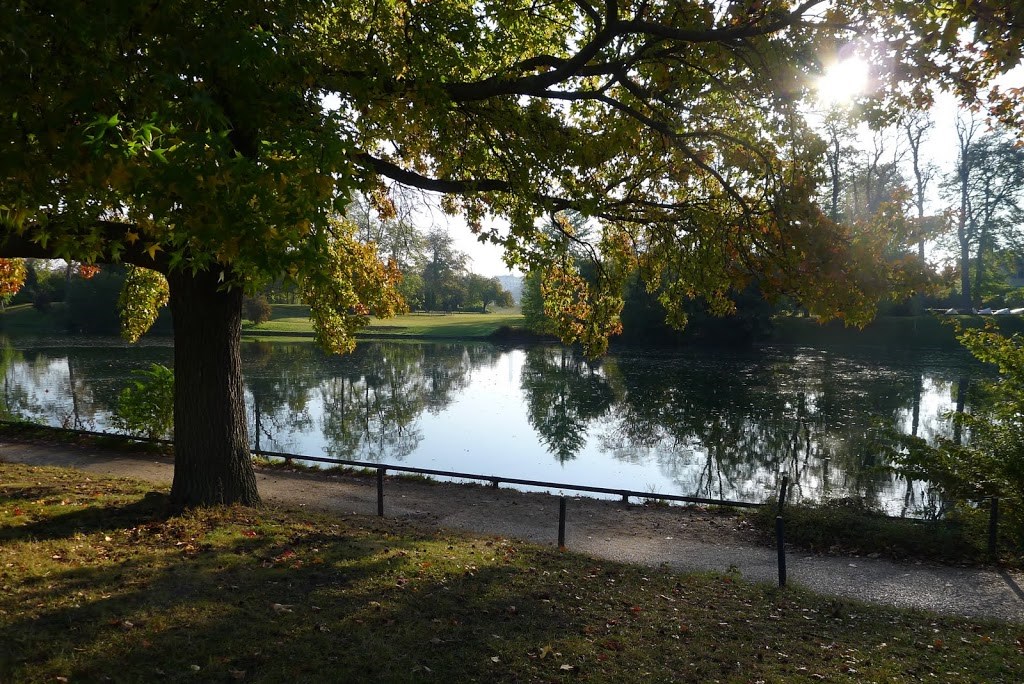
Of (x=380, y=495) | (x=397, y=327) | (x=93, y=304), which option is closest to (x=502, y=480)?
(x=380, y=495)

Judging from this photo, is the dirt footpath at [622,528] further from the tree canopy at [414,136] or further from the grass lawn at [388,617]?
the tree canopy at [414,136]

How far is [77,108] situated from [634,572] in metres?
7.18

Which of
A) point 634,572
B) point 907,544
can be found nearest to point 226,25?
point 634,572

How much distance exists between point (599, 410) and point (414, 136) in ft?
55.7

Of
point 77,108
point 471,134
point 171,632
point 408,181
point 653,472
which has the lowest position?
point 653,472

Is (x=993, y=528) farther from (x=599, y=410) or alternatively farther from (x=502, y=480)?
(x=599, y=410)

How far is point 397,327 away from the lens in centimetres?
6562

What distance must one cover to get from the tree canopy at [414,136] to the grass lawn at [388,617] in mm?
1895

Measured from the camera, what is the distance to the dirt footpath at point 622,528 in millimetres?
8516

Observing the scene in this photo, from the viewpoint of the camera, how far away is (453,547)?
8.66 m

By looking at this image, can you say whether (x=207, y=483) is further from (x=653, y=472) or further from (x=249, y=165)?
(x=653, y=472)

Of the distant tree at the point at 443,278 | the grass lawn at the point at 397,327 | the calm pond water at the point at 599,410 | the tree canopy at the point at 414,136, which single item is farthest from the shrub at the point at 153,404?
the distant tree at the point at 443,278

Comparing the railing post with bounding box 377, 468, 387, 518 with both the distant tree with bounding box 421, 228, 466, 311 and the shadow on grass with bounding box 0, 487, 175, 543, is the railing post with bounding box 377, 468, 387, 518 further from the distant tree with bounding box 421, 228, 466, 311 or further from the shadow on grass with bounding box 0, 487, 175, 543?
the distant tree with bounding box 421, 228, 466, 311

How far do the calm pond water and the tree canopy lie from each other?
5.03 metres
